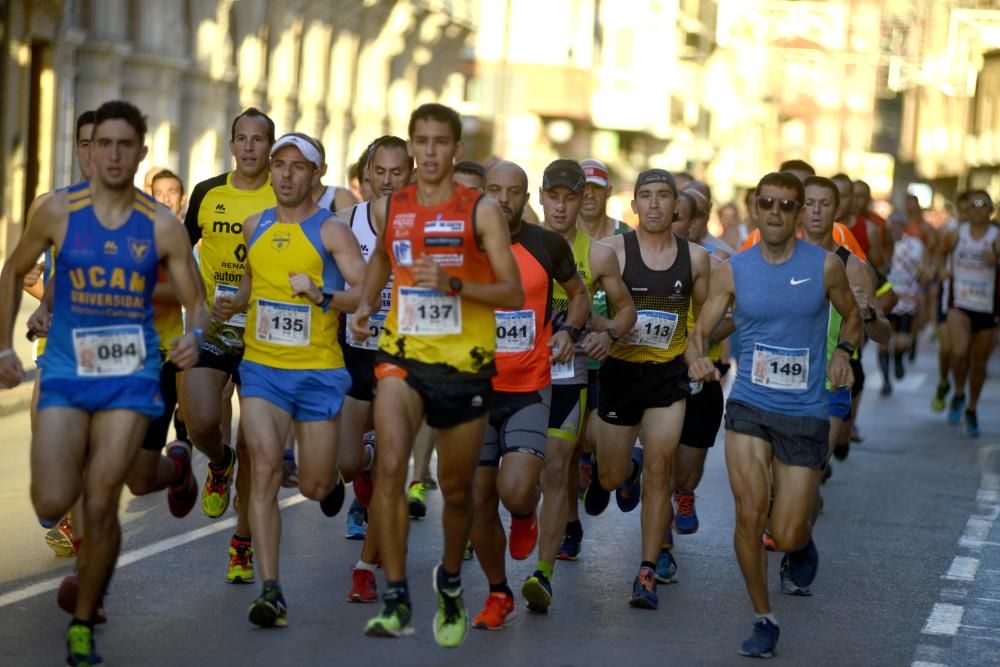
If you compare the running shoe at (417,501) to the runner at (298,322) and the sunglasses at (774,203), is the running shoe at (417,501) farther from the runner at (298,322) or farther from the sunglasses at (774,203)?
the sunglasses at (774,203)

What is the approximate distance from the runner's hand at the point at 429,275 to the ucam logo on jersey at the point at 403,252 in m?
0.21

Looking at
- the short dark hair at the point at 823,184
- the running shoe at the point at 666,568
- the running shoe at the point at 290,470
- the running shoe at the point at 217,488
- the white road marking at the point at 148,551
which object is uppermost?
the short dark hair at the point at 823,184

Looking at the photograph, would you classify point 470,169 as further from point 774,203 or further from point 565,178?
point 774,203

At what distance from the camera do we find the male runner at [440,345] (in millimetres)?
7570

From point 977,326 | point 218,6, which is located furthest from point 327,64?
point 977,326

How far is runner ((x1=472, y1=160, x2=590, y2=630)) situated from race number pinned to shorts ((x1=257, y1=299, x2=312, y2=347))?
81 cm

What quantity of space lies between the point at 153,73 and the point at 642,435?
2597 centimetres

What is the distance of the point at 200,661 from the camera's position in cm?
739

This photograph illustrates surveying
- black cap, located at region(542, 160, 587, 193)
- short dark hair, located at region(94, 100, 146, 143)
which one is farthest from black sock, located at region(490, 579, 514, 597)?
short dark hair, located at region(94, 100, 146, 143)

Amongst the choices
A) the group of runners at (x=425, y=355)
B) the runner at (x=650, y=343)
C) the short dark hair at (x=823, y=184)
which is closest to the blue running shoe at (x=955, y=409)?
the group of runners at (x=425, y=355)

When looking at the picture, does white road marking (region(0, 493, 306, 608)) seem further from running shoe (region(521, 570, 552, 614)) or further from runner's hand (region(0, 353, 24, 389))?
running shoe (region(521, 570, 552, 614))

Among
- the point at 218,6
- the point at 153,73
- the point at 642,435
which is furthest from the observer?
the point at 218,6

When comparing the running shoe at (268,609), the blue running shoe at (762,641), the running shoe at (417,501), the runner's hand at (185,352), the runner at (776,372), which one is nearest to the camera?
the runner's hand at (185,352)

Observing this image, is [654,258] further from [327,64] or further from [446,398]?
[327,64]
